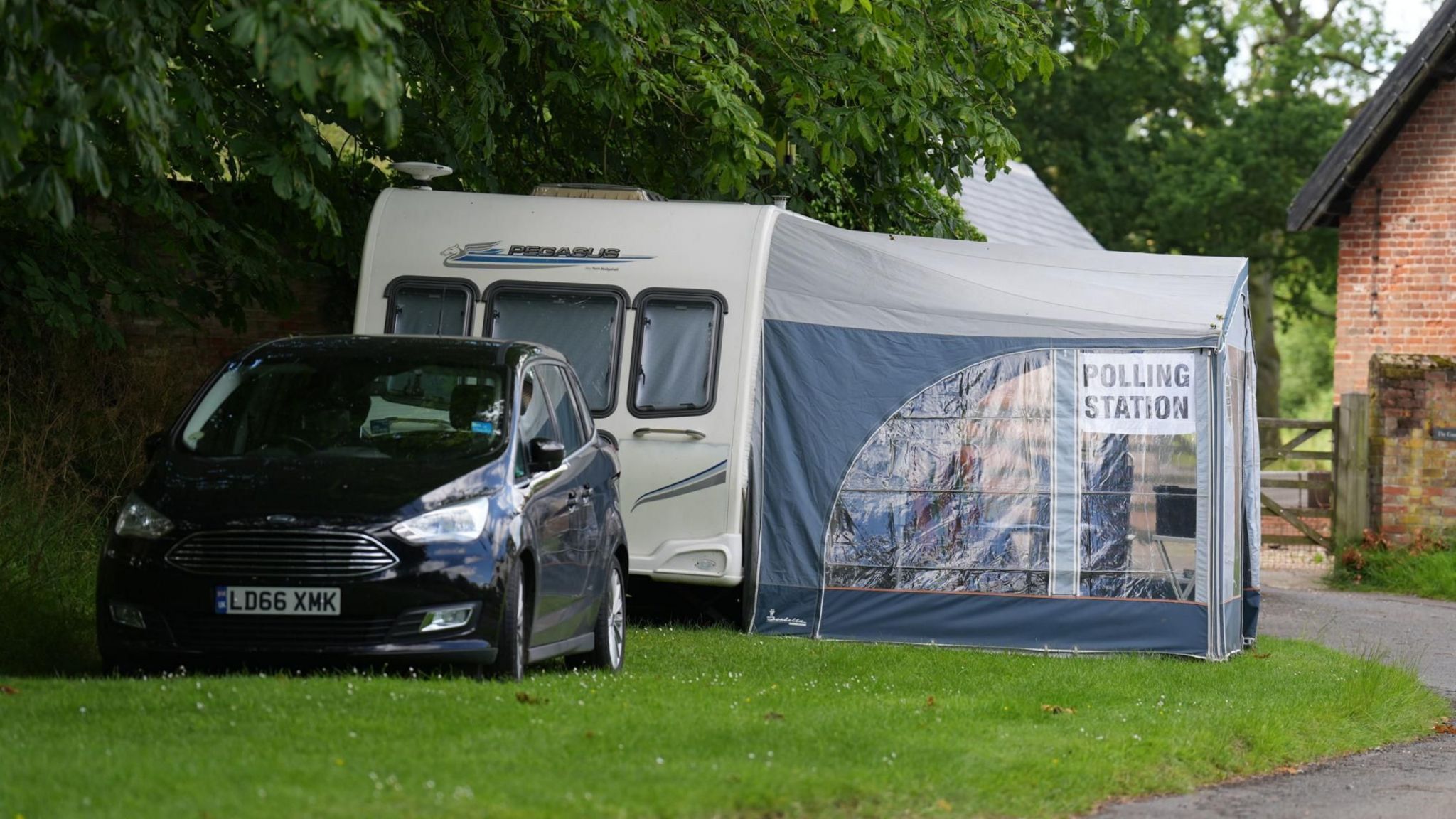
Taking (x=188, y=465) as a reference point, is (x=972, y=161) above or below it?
above

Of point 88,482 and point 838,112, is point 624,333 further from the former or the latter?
point 88,482

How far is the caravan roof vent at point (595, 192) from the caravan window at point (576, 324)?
846mm

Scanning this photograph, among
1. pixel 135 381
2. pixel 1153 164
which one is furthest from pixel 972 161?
pixel 1153 164

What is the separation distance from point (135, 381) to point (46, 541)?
374 cm

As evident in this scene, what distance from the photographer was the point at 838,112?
45.9 ft

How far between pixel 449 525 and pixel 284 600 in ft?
2.51

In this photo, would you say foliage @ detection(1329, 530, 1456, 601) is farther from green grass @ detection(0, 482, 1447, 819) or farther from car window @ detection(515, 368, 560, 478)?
car window @ detection(515, 368, 560, 478)

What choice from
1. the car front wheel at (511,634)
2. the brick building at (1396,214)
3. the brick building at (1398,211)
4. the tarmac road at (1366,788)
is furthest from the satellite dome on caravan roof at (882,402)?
the brick building at (1396,214)

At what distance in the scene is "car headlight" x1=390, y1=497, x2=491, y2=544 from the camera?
27.0 feet

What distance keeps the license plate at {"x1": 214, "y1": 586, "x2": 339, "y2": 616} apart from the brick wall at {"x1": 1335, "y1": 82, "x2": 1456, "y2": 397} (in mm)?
16806

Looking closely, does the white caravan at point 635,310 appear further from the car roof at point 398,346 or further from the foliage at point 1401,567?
the foliage at point 1401,567

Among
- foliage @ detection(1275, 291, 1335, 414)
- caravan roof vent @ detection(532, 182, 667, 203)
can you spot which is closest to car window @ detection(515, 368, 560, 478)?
caravan roof vent @ detection(532, 182, 667, 203)

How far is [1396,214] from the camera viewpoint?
22.6 m

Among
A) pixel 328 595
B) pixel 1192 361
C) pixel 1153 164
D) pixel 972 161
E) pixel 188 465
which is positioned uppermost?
pixel 1153 164
